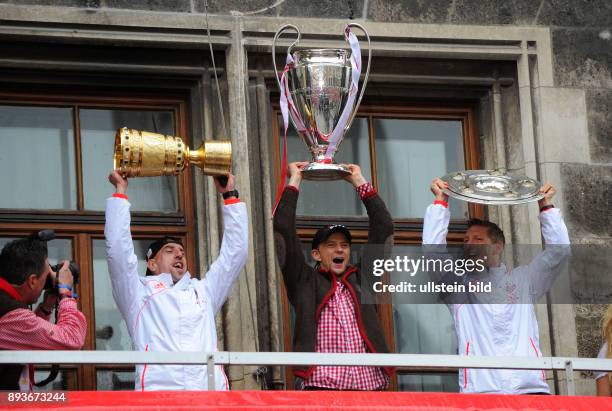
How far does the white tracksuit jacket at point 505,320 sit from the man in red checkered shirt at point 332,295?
0.37 metres

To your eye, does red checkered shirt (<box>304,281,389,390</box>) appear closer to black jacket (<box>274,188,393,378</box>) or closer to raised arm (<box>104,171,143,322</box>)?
black jacket (<box>274,188,393,378</box>)

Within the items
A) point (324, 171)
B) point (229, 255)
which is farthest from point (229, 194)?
point (324, 171)

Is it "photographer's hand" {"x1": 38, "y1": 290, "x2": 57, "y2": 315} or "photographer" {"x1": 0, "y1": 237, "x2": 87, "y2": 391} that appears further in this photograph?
"photographer's hand" {"x1": 38, "y1": 290, "x2": 57, "y2": 315}

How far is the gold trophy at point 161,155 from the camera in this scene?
9.73 metres

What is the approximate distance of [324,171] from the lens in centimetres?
1010

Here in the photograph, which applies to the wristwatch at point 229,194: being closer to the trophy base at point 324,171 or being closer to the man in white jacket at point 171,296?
the man in white jacket at point 171,296

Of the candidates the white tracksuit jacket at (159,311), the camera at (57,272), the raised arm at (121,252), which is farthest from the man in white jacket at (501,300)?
the camera at (57,272)

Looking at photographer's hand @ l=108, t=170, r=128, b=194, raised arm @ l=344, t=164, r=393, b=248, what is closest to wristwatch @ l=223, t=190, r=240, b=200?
photographer's hand @ l=108, t=170, r=128, b=194

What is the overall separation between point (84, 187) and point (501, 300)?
232cm

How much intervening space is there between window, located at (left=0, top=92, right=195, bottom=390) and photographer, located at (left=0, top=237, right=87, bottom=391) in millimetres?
955

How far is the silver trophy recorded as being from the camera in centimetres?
1026

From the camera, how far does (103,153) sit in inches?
427

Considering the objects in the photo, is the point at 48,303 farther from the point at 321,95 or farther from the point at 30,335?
the point at 321,95

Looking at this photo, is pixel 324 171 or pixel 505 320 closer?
pixel 505 320
